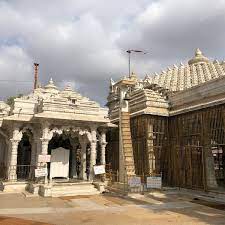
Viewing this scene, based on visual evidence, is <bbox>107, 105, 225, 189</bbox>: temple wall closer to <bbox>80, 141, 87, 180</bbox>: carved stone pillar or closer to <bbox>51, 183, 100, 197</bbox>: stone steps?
<bbox>51, 183, 100, 197</bbox>: stone steps

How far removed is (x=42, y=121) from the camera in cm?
1988

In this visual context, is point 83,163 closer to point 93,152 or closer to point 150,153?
point 93,152

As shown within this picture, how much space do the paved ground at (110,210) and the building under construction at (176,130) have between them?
2.20 m

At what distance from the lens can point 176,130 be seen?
20266mm

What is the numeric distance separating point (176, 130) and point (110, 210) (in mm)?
8876

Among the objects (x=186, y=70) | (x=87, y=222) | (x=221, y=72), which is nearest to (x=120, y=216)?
(x=87, y=222)

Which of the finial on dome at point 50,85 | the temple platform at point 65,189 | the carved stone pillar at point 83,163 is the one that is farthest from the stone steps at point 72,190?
the finial on dome at point 50,85

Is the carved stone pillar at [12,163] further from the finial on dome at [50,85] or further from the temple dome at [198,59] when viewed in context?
the temple dome at [198,59]

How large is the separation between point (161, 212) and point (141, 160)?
7786 mm

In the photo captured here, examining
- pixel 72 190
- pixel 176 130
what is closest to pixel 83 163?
pixel 72 190

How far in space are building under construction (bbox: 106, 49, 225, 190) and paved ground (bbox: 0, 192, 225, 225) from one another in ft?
7.22

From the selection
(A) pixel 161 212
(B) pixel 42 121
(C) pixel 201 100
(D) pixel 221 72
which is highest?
(D) pixel 221 72

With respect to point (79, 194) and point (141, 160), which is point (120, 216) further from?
point (141, 160)

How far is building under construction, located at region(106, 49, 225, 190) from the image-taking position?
1762cm
